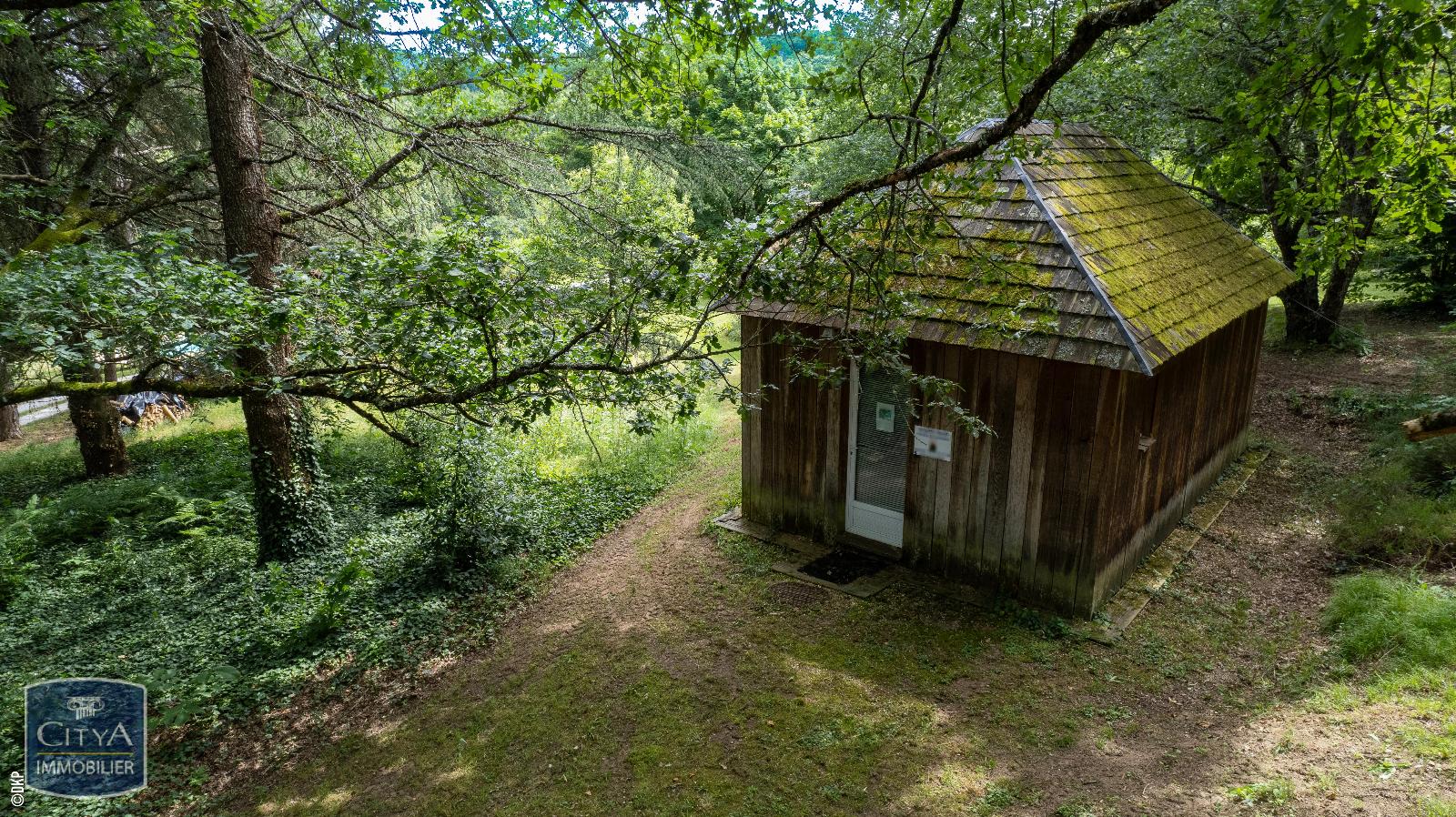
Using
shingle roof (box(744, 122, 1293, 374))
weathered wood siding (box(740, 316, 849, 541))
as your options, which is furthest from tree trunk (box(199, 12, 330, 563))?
shingle roof (box(744, 122, 1293, 374))

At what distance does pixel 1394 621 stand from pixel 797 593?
4.67m

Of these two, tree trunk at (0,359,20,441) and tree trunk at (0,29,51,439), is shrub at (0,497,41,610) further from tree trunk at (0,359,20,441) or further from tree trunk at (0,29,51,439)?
tree trunk at (0,359,20,441)

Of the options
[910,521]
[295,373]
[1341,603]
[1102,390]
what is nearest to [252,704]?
[295,373]

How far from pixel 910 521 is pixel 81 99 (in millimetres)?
10986

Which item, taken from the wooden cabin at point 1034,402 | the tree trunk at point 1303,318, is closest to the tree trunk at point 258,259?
the wooden cabin at point 1034,402

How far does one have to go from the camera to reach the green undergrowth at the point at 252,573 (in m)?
6.57

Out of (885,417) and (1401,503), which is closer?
(885,417)

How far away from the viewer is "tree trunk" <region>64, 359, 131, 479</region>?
40.4 ft

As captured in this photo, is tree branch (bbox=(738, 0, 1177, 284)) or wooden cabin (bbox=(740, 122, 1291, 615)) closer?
tree branch (bbox=(738, 0, 1177, 284))

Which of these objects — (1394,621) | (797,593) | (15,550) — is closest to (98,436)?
(15,550)

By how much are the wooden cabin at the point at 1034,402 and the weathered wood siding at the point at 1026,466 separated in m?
0.02

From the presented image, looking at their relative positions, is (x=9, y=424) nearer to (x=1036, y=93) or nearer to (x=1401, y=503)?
(x=1036, y=93)

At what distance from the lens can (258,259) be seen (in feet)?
26.9

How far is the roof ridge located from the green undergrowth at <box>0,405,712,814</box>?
16.4ft
